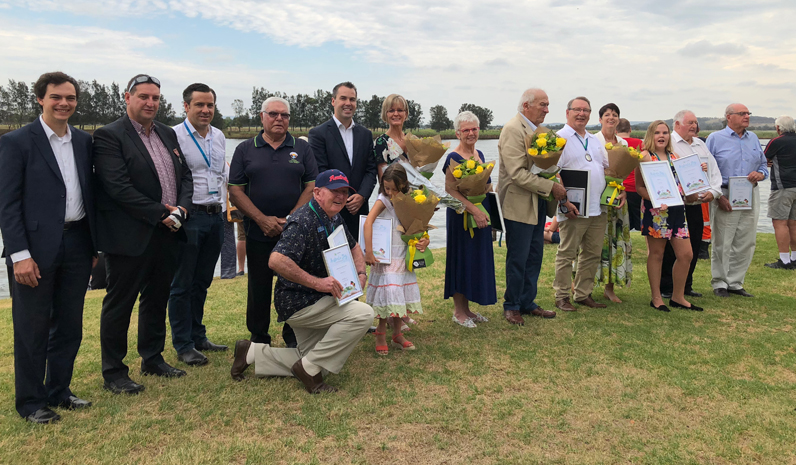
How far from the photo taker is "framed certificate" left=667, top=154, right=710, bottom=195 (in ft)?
20.1

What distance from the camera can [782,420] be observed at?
3.54m

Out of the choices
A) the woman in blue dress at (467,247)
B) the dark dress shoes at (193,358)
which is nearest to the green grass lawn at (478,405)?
the dark dress shoes at (193,358)

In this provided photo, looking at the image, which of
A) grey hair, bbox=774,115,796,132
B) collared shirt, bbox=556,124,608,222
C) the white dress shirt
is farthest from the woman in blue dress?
grey hair, bbox=774,115,796,132

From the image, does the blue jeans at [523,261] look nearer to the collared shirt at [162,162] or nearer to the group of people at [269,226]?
the group of people at [269,226]

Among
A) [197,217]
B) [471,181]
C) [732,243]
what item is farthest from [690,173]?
[197,217]

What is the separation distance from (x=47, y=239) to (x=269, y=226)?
1.58m

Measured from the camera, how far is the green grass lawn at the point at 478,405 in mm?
3182

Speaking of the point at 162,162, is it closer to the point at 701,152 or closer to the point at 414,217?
the point at 414,217

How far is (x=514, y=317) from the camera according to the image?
5.79 metres

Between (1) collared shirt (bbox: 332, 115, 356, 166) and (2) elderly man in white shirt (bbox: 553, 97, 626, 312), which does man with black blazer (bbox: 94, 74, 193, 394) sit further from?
(2) elderly man in white shirt (bbox: 553, 97, 626, 312)

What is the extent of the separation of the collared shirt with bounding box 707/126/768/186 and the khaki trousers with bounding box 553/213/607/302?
208cm

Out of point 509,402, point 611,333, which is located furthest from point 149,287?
point 611,333

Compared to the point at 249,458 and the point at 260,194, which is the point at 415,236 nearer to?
the point at 260,194

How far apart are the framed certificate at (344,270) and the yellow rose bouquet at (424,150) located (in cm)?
151
